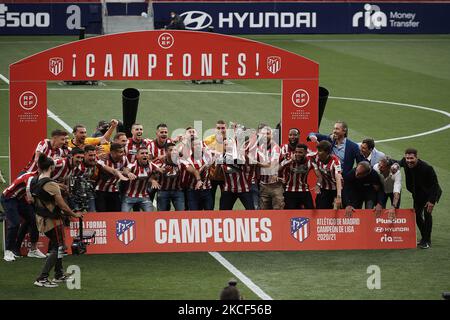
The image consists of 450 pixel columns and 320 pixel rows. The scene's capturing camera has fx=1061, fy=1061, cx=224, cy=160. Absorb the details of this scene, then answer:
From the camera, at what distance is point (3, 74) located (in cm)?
3472

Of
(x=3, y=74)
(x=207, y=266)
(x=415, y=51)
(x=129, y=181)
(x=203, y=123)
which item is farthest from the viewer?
(x=415, y=51)

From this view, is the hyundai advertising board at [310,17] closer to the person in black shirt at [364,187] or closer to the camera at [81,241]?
the person in black shirt at [364,187]

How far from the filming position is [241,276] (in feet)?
51.4

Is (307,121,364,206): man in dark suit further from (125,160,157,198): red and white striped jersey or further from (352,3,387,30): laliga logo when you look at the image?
(352,3,387,30): laliga logo

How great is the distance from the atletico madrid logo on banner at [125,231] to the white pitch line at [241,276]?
1.32 metres

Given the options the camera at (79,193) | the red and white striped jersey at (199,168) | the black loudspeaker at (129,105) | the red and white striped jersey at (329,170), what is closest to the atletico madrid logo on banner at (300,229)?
the red and white striped jersey at (329,170)

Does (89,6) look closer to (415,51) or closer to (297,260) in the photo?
(415,51)

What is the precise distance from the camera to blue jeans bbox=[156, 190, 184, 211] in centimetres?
1762

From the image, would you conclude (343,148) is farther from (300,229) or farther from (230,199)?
(230,199)

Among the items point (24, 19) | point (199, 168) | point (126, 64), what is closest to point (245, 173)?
point (199, 168)

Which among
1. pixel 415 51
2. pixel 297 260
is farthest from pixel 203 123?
pixel 415 51

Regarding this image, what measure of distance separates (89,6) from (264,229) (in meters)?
28.1

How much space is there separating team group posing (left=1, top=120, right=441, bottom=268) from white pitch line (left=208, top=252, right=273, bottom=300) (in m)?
1.24

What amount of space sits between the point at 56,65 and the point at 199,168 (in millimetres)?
2915
